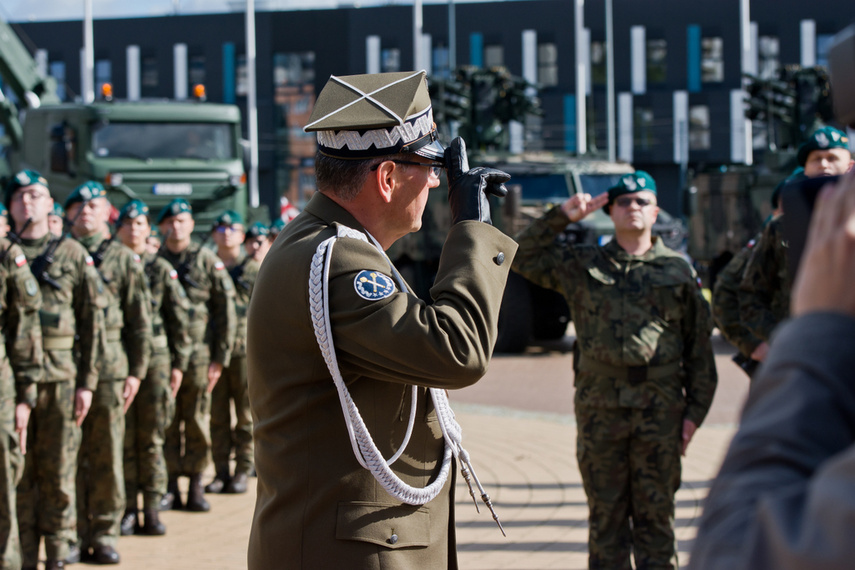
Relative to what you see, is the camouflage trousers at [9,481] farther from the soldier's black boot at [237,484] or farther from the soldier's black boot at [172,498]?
the soldier's black boot at [237,484]

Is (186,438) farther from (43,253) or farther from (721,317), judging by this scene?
(721,317)

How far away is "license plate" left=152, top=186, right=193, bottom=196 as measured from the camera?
12.4m

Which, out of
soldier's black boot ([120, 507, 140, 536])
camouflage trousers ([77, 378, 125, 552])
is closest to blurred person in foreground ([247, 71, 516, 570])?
camouflage trousers ([77, 378, 125, 552])

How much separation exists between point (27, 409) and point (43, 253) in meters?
0.82

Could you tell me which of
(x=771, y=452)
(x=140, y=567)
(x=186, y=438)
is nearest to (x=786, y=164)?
(x=186, y=438)

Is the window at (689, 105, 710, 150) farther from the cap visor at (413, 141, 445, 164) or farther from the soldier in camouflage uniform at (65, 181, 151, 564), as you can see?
the cap visor at (413, 141, 445, 164)

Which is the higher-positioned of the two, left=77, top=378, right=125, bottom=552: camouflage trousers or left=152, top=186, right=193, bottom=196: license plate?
left=152, top=186, right=193, bottom=196: license plate

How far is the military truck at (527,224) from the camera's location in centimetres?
1288

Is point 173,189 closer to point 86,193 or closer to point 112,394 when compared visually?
point 86,193

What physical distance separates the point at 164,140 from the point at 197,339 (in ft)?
20.5

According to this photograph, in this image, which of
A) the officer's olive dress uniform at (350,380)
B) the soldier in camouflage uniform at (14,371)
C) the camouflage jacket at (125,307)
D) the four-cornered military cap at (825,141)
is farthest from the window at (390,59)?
the officer's olive dress uniform at (350,380)

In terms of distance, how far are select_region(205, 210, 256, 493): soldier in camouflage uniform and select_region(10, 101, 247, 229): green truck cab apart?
Answer: 4347 millimetres

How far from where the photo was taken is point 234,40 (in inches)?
1443

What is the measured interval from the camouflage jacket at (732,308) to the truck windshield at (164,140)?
9.16 m
